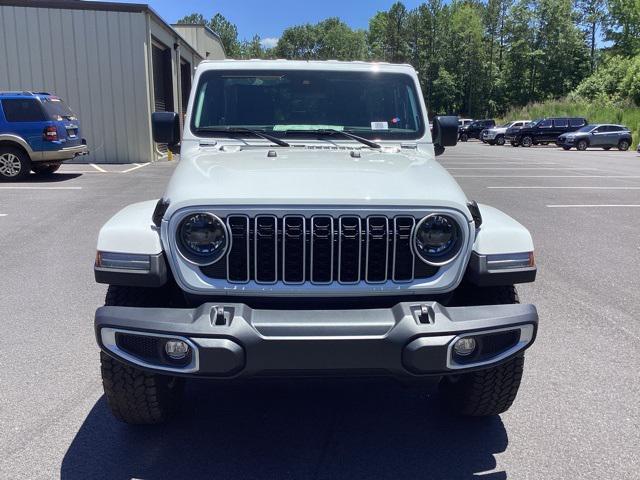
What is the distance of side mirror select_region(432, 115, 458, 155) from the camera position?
464 cm

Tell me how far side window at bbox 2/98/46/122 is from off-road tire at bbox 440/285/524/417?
12715 mm

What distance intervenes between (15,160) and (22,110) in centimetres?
110

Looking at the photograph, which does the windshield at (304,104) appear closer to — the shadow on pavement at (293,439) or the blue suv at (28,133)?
the shadow on pavement at (293,439)

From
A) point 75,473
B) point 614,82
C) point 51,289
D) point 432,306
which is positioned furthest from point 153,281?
point 614,82

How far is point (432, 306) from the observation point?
2664mm

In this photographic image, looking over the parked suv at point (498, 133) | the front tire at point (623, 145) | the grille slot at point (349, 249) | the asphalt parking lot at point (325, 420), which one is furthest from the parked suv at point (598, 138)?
the grille slot at point (349, 249)

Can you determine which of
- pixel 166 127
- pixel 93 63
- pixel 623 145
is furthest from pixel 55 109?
pixel 623 145

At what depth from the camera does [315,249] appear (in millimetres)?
2811

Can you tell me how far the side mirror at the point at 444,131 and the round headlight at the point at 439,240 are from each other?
1.89 metres

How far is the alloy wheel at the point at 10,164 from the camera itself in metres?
13.7

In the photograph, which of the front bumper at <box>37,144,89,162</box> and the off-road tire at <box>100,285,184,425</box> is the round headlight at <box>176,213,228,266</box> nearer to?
the off-road tire at <box>100,285,184,425</box>

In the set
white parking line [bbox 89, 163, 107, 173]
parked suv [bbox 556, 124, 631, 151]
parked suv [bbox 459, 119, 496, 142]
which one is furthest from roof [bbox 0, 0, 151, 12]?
parked suv [bbox 459, 119, 496, 142]

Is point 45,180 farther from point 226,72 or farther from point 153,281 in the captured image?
point 153,281

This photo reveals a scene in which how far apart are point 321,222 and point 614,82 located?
175ft
